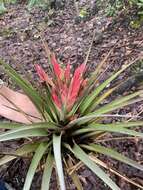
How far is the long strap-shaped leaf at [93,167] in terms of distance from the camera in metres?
1.68

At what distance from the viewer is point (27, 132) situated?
6.24 feet

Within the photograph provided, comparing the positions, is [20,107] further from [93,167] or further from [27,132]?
[93,167]

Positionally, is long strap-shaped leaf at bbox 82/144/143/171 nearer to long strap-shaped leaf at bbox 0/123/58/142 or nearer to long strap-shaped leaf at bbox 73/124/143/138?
long strap-shaped leaf at bbox 73/124/143/138

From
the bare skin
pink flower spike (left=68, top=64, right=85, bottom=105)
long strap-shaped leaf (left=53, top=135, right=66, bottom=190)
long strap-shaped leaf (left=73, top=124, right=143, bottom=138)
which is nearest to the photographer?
long strap-shaped leaf (left=53, top=135, right=66, bottom=190)

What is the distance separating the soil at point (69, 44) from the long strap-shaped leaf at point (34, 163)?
0.42 meters

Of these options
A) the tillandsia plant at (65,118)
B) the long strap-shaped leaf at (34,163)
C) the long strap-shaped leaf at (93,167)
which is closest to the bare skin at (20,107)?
the tillandsia plant at (65,118)

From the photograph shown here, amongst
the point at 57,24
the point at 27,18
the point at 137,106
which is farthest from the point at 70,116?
the point at 27,18

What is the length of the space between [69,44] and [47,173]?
2.08 metres

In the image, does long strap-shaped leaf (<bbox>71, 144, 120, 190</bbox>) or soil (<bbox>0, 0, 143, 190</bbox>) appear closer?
long strap-shaped leaf (<bbox>71, 144, 120, 190</bbox>)

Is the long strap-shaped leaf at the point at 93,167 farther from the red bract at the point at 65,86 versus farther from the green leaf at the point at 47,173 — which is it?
the red bract at the point at 65,86

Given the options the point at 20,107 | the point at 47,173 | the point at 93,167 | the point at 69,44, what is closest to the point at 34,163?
the point at 47,173

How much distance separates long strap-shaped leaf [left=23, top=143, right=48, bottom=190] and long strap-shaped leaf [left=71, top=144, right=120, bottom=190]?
17 cm

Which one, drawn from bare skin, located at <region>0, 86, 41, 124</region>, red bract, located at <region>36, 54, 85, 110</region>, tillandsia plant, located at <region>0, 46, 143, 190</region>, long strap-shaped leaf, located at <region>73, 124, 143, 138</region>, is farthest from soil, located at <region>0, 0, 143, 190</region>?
red bract, located at <region>36, 54, 85, 110</region>

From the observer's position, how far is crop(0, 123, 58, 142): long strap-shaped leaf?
5.59 ft
